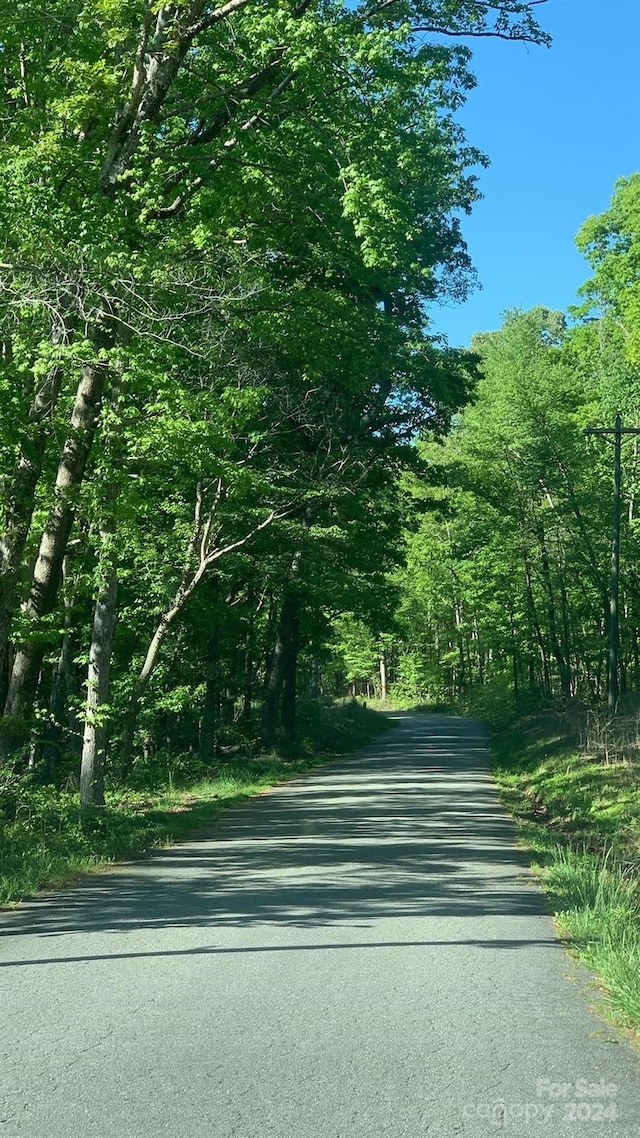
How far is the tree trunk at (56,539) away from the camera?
1586 cm

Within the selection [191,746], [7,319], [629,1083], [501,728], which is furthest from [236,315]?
[501,728]

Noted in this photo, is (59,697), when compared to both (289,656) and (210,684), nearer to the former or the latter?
(210,684)

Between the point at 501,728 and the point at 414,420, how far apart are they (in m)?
17.1

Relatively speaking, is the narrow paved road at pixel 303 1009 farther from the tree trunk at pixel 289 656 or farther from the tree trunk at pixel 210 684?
the tree trunk at pixel 289 656

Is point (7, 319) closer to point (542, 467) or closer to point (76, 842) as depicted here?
point (76, 842)

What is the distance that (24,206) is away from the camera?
13.0 meters

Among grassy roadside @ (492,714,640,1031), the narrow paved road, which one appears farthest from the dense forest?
grassy roadside @ (492,714,640,1031)

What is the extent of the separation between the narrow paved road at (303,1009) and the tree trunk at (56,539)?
13.6 feet

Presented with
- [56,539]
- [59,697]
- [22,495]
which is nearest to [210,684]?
[59,697]

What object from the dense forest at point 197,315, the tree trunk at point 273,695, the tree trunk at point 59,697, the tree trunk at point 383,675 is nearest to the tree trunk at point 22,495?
the dense forest at point 197,315

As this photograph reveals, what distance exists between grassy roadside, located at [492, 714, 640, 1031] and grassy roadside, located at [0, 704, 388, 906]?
5083mm

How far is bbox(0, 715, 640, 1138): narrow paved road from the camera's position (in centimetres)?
498

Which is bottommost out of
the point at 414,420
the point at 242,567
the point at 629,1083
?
the point at 629,1083

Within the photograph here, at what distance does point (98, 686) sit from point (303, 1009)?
10.9m
